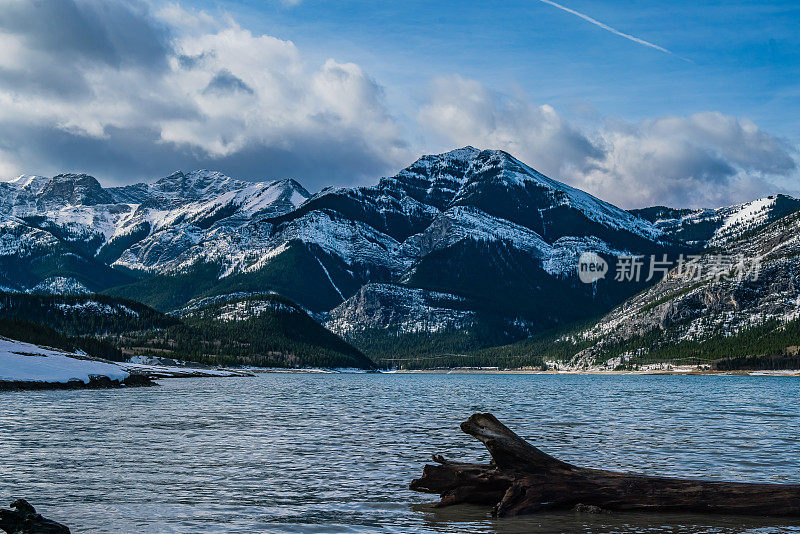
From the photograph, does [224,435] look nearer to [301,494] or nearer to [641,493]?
[301,494]

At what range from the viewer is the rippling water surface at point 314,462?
2627 centimetres

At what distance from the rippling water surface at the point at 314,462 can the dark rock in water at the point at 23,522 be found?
107 inches

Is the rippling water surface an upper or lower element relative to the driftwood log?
lower

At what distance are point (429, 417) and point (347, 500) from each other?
46470 millimetres

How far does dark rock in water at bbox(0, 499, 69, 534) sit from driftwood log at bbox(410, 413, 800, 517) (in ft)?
48.1

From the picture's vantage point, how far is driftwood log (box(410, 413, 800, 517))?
26594 millimetres

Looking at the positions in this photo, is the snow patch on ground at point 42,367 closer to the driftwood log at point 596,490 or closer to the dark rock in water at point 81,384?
the dark rock in water at point 81,384

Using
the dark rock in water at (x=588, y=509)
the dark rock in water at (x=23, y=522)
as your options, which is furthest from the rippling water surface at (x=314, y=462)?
the dark rock in water at (x=23, y=522)

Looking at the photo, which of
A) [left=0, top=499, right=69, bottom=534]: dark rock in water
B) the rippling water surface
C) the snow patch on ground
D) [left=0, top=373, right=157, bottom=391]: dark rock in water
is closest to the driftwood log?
the rippling water surface

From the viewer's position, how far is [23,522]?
21516 mm

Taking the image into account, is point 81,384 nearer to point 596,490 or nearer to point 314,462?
point 314,462

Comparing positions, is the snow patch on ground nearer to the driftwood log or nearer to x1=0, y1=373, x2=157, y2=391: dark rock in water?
x1=0, y1=373, x2=157, y2=391: dark rock in water

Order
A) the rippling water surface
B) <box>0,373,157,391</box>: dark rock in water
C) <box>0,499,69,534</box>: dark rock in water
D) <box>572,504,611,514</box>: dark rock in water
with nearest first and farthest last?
<box>0,499,69,534</box>: dark rock in water → the rippling water surface → <box>572,504,611,514</box>: dark rock in water → <box>0,373,157,391</box>: dark rock in water

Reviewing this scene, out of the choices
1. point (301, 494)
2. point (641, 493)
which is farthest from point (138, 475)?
point (641, 493)
